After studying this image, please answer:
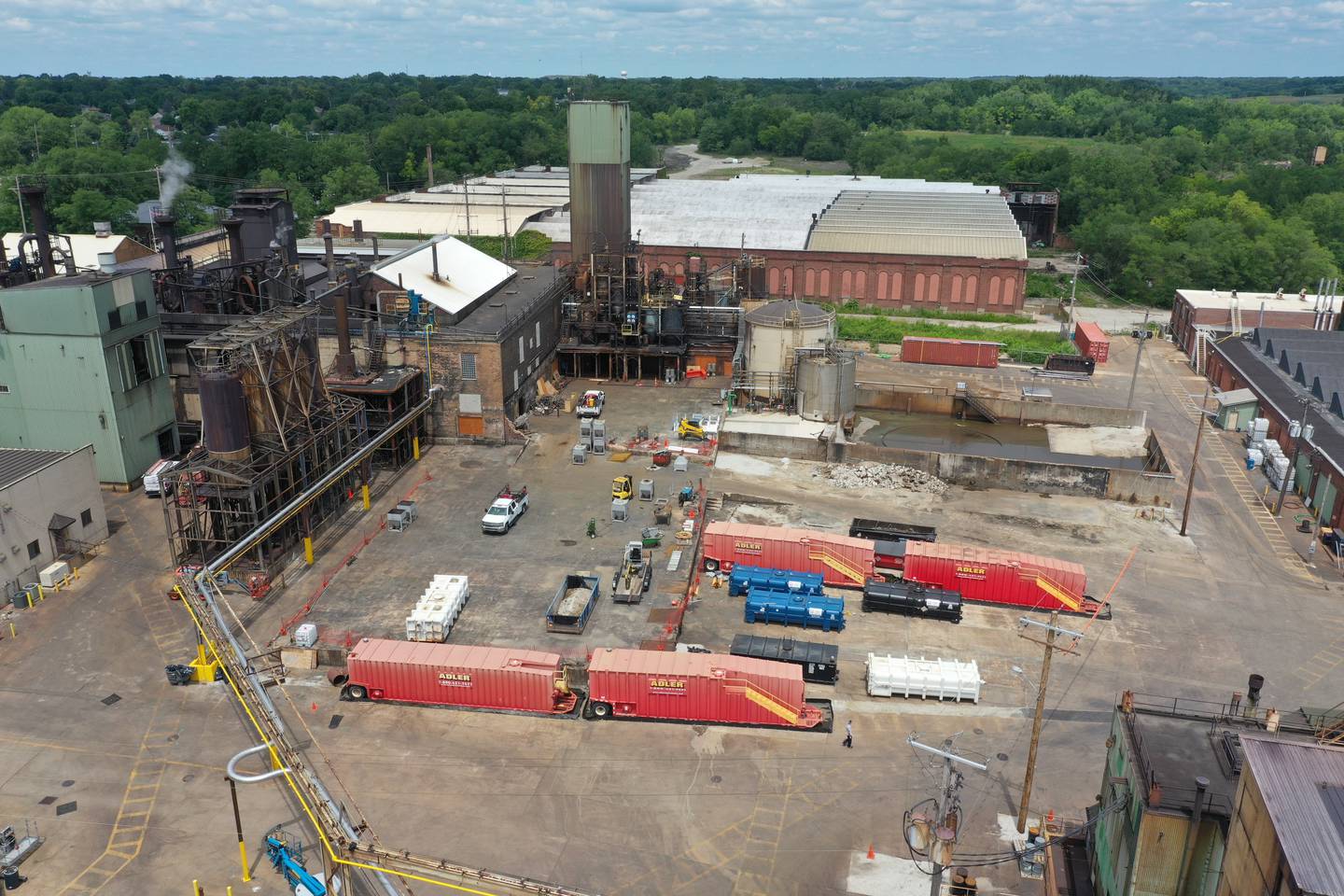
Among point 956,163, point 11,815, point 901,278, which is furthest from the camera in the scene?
point 956,163

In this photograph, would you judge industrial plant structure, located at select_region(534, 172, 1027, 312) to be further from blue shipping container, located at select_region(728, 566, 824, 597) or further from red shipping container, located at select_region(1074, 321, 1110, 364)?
blue shipping container, located at select_region(728, 566, 824, 597)

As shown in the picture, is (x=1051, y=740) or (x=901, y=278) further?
(x=901, y=278)

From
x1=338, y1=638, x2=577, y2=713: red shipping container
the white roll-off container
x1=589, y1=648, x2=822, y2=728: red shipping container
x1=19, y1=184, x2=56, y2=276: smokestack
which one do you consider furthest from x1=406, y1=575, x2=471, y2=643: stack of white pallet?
x1=19, y1=184, x2=56, y2=276: smokestack

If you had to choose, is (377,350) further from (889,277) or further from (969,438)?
(889,277)

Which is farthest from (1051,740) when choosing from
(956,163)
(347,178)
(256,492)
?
Answer: (956,163)

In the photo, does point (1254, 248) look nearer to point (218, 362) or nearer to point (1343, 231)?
point (1343, 231)

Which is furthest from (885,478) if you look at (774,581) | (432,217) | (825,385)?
(432,217)
